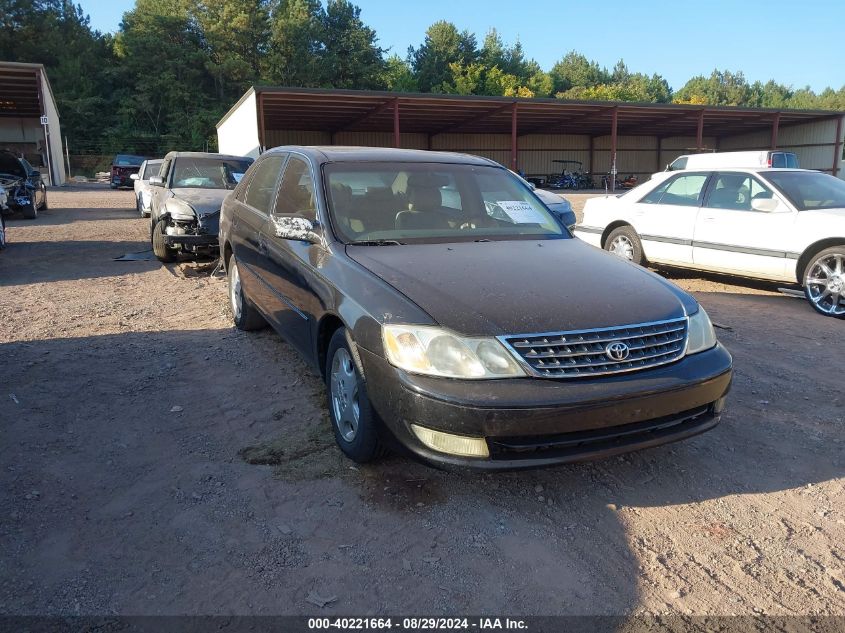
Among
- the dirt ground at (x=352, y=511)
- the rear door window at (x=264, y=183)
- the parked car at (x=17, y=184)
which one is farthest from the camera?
the parked car at (x=17, y=184)

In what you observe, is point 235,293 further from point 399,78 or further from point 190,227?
point 399,78

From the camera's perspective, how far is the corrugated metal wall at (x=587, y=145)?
37250 mm

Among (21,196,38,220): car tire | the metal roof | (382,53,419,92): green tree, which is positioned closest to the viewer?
(21,196,38,220): car tire

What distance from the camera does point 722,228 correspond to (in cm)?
724

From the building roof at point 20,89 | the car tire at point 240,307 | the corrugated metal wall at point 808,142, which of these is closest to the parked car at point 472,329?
the car tire at point 240,307

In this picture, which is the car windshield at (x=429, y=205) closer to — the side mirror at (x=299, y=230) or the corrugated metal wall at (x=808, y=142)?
the side mirror at (x=299, y=230)

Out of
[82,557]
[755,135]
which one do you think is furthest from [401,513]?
[755,135]

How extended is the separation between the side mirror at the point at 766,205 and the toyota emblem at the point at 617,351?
5047 millimetres

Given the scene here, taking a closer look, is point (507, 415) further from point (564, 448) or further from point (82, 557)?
point (82, 557)

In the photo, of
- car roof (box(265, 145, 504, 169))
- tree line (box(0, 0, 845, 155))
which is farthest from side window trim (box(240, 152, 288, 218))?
tree line (box(0, 0, 845, 155))

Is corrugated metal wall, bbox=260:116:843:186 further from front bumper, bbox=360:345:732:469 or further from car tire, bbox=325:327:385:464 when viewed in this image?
front bumper, bbox=360:345:732:469

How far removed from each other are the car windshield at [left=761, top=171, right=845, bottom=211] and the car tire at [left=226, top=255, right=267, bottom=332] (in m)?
5.63

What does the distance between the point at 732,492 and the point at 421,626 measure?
1760mm

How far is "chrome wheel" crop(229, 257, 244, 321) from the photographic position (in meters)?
5.65
